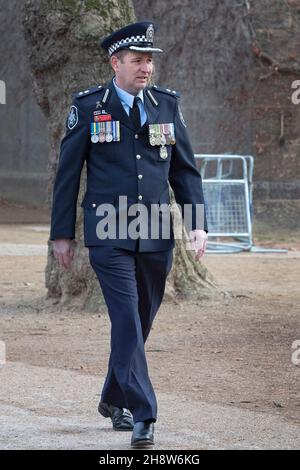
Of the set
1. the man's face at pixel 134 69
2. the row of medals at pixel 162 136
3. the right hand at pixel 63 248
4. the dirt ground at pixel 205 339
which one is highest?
the man's face at pixel 134 69

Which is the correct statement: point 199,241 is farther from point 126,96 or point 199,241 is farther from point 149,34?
point 149,34

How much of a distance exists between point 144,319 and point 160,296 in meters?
0.14

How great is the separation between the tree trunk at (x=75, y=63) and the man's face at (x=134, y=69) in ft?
13.9

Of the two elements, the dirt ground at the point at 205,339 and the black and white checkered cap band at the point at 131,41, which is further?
the dirt ground at the point at 205,339

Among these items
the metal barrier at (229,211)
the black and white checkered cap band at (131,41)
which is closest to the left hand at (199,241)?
the black and white checkered cap band at (131,41)

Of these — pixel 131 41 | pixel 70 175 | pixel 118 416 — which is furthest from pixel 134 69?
pixel 118 416

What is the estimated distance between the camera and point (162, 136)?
6.00 meters

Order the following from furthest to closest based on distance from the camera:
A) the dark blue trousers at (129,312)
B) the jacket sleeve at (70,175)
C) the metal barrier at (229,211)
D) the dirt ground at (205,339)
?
the metal barrier at (229,211) < the dirt ground at (205,339) < the jacket sleeve at (70,175) < the dark blue trousers at (129,312)

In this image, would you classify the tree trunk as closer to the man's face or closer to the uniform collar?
the uniform collar

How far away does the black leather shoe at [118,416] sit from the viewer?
605 centimetres

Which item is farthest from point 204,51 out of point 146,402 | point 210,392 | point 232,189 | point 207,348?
point 146,402

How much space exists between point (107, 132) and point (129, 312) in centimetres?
88

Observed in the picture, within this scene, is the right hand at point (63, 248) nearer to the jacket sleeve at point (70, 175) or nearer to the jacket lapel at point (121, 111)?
the jacket sleeve at point (70, 175)

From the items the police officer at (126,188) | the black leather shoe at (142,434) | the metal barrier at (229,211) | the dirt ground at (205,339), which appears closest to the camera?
the black leather shoe at (142,434)
